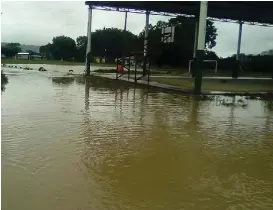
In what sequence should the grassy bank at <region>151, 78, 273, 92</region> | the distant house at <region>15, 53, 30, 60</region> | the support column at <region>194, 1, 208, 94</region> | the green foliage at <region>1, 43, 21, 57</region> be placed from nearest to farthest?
the support column at <region>194, 1, 208, 94</region> < the grassy bank at <region>151, 78, 273, 92</region> < the green foliage at <region>1, 43, 21, 57</region> < the distant house at <region>15, 53, 30, 60</region>

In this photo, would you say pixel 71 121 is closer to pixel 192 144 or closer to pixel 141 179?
pixel 192 144

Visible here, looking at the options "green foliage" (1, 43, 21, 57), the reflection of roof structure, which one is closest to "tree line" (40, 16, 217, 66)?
the reflection of roof structure

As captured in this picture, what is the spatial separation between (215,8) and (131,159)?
23.6 m

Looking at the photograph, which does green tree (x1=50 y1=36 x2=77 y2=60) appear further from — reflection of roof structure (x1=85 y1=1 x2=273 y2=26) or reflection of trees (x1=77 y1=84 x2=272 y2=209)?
reflection of trees (x1=77 y1=84 x2=272 y2=209)

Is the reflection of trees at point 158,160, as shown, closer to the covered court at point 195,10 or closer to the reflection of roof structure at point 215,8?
the covered court at point 195,10

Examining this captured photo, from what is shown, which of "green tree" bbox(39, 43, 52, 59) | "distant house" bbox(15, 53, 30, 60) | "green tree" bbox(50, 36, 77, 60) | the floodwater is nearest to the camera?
the floodwater

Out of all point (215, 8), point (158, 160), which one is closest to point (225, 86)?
point (215, 8)

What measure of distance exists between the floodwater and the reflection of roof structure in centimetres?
1575

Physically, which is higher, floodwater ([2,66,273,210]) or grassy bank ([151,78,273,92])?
grassy bank ([151,78,273,92])

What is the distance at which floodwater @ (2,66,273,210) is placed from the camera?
14.1 ft

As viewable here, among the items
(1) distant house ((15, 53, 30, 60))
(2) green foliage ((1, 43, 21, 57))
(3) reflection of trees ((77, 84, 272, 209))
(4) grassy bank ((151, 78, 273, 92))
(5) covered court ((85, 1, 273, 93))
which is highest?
(5) covered court ((85, 1, 273, 93))

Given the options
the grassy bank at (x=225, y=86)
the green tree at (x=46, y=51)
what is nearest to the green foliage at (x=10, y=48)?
the green tree at (x=46, y=51)

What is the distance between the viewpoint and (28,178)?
15.5ft

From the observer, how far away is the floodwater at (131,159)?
4312mm
